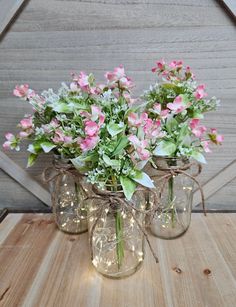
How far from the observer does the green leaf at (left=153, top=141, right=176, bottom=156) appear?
581 mm

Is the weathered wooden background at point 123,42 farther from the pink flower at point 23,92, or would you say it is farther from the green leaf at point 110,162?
the green leaf at point 110,162

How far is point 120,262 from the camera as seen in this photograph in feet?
2.10

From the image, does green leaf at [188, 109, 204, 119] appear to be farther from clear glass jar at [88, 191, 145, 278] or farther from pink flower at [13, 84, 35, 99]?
pink flower at [13, 84, 35, 99]

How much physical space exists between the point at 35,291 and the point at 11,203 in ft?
→ 1.29

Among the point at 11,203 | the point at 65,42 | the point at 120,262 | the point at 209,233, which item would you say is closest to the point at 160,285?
the point at 120,262

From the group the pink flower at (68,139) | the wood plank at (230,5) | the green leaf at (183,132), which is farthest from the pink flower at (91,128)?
the wood plank at (230,5)

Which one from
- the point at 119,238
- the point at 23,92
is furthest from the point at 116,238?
the point at 23,92

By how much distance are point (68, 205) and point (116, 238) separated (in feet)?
0.77

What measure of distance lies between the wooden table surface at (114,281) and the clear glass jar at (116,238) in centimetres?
2

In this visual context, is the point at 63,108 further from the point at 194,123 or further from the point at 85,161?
the point at 194,123

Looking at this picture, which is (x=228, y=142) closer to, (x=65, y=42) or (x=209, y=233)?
(x=209, y=233)

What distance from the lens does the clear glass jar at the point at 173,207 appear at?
0.73 metres

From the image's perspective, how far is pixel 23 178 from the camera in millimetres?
900

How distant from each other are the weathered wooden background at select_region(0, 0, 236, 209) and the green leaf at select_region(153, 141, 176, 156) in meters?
0.27
